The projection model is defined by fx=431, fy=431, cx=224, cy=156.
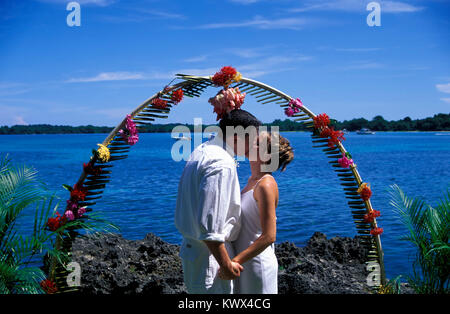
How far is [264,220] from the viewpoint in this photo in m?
2.90

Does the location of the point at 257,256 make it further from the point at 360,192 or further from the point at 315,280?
the point at 315,280

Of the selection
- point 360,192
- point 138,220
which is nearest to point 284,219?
point 138,220

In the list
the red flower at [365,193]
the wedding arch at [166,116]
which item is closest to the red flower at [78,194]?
the wedding arch at [166,116]

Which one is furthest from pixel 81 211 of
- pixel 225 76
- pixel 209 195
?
pixel 209 195

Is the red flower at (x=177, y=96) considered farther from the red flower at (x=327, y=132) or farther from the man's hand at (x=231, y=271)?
the man's hand at (x=231, y=271)

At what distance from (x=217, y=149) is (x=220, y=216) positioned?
17.4 inches

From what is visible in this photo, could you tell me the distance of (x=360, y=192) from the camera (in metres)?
4.94

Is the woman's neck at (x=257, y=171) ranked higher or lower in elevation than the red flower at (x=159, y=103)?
lower

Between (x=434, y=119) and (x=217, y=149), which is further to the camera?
(x=434, y=119)

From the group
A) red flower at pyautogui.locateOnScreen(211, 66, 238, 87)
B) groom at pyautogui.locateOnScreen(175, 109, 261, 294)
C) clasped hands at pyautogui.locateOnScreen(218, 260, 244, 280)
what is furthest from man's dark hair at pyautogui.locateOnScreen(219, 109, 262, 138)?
red flower at pyautogui.locateOnScreen(211, 66, 238, 87)

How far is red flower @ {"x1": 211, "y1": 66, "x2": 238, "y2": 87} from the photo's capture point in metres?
4.41

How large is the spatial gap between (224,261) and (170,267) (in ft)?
Result: 13.2

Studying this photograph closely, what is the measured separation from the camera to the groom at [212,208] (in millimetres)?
2701

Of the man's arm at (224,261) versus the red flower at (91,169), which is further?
the red flower at (91,169)
